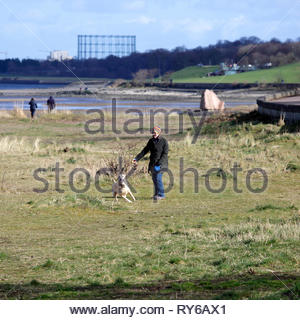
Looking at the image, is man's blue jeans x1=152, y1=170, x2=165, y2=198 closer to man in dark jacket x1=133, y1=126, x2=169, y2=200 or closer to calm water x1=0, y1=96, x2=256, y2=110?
man in dark jacket x1=133, y1=126, x2=169, y2=200

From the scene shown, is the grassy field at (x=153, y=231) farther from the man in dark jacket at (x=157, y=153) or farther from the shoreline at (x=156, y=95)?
the shoreline at (x=156, y=95)

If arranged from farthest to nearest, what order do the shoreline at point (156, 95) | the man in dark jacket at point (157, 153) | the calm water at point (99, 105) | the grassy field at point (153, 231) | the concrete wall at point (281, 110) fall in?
1. the shoreline at point (156, 95)
2. the calm water at point (99, 105)
3. the concrete wall at point (281, 110)
4. the man in dark jacket at point (157, 153)
5. the grassy field at point (153, 231)

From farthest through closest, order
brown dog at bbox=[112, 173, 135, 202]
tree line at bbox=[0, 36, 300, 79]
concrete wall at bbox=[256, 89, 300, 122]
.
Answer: tree line at bbox=[0, 36, 300, 79] → concrete wall at bbox=[256, 89, 300, 122] → brown dog at bbox=[112, 173, 135, 202]

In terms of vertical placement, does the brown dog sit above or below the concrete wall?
below

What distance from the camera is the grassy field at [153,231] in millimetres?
7492

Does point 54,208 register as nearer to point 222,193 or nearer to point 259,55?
point 222,193

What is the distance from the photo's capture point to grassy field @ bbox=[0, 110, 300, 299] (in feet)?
24.6

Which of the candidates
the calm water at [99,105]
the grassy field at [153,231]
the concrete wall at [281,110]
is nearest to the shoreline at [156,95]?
the calm water at [99,105]

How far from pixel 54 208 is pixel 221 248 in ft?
17.8

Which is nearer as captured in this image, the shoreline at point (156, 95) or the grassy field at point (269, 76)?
the shoreline at point (156, 95)

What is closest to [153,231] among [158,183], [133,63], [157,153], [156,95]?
[157,153]

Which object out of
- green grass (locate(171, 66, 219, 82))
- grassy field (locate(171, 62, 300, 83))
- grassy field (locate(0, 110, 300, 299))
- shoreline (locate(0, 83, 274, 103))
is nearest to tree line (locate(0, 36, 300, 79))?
green grass (locate(171, 66, 219, 82))

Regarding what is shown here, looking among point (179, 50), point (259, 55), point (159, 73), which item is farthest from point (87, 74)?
point (259, 55)

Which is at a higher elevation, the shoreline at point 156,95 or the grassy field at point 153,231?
the shoreline at point 156,95
